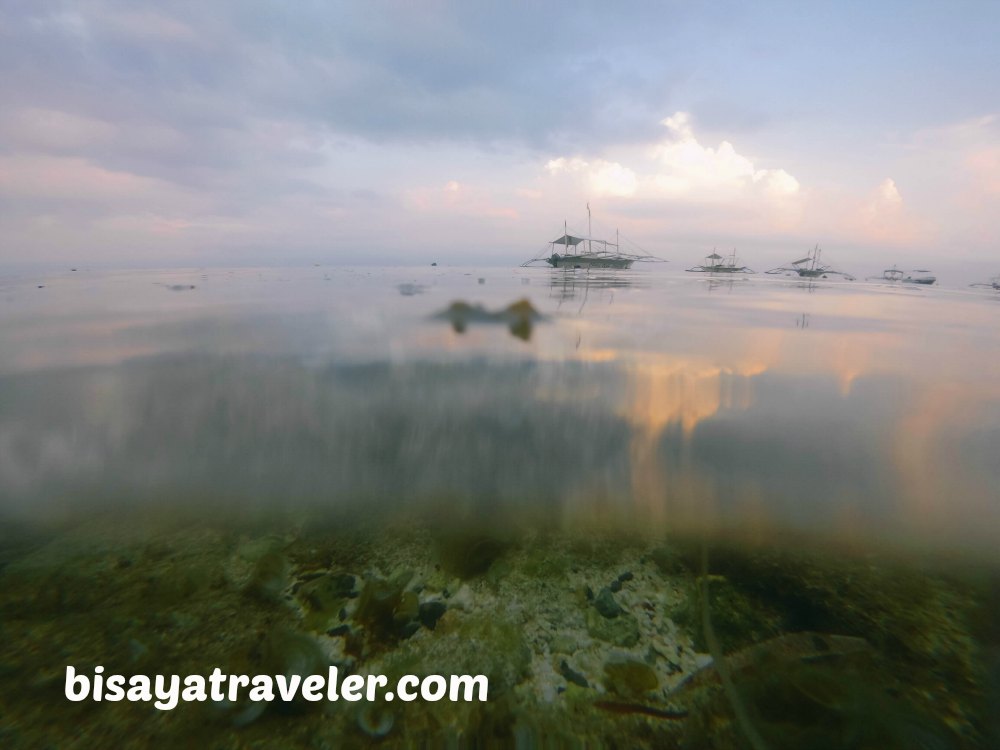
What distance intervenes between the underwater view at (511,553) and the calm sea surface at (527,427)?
2.0 inches

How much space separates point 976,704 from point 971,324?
2417cm


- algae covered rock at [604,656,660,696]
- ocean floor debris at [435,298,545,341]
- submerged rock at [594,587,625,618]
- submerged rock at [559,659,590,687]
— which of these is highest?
ocean floor debris at [435,298,545,341]

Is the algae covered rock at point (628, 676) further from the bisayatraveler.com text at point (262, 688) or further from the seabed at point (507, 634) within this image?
the bisayatraveler.com text at point (262, 688)

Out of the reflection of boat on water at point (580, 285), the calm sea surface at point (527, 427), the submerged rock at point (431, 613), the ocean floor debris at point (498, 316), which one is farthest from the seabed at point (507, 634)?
the reflection of boat on water at point (580, 285)

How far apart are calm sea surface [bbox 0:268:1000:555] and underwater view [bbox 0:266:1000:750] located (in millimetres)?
50

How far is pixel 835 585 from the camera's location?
299cm

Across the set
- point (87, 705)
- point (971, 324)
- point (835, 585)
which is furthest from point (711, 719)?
point (971, 324)

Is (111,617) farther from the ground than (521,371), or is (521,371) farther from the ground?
(521,371)

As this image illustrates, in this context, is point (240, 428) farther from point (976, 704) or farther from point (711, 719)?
point (976, 704)

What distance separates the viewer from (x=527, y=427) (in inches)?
225

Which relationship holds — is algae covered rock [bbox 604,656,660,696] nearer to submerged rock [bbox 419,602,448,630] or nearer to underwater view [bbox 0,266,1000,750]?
underwater view [bbox 0,266,1000,750]

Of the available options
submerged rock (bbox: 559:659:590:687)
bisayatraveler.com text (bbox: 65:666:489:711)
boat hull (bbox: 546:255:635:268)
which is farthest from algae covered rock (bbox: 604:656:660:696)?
boat hull (bbox: 546:255:635:268)

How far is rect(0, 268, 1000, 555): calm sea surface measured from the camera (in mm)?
4215

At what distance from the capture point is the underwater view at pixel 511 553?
2121mm
